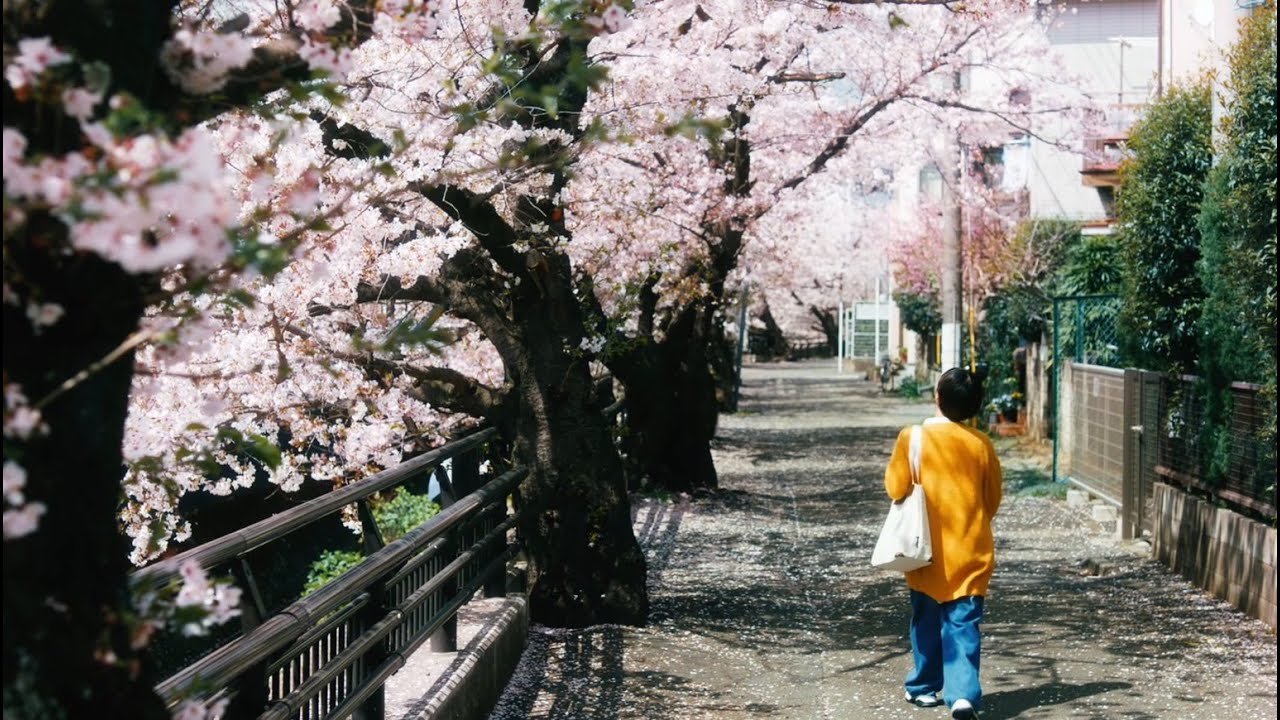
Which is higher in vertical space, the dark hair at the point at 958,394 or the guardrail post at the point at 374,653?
the dark hair at the point at 958,394

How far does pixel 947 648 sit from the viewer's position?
641cm

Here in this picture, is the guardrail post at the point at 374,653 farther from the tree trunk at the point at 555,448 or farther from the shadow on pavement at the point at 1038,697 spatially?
the tree trunk at the point at 555,448

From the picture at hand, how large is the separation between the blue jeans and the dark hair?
2.76ft

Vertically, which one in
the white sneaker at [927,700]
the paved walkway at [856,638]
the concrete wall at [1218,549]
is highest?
A: the concrete wall at [1218,549]

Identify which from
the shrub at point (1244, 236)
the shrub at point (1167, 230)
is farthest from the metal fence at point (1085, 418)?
the shrub at point (1244, 236)

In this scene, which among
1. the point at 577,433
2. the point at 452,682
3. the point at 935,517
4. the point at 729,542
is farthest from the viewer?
the point at 729,542

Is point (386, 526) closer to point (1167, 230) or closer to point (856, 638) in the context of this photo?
point (856, 638)

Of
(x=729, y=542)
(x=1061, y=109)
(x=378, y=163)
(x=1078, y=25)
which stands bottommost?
(x=729, y=542)

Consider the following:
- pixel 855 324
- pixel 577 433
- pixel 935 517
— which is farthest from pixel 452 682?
pixel 855 324

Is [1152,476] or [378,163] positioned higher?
[378,163]

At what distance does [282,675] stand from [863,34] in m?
12.6

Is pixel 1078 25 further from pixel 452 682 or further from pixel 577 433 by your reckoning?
pixel 452 682

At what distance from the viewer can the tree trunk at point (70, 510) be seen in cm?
214

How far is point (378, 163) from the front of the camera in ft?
8.92
